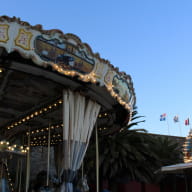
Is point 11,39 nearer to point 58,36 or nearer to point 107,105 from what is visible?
point 58,36

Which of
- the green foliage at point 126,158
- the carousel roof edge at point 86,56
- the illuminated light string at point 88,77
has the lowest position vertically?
the green foliage at point 126,158

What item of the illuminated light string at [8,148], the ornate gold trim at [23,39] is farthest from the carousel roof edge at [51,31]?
the illuminated light string at [8,148]

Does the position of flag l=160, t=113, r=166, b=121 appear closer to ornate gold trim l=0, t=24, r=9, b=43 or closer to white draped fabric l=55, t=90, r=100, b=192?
white draped fabric l=55, t=90, r=100, b=192

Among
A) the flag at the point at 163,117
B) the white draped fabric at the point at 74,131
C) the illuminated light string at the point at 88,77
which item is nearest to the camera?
the illuminated light string at the point at 88,77

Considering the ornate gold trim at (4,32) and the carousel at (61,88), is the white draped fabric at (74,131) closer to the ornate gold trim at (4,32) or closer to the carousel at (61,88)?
the carousel at (61,88)

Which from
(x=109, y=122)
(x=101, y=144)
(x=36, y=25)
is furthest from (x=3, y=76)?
(x=101, y=144)

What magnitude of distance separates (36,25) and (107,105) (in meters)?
4.50

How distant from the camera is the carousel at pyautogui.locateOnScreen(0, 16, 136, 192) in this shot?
6.82 m

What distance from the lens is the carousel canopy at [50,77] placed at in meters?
6.71

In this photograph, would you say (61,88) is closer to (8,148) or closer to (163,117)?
(8,148)

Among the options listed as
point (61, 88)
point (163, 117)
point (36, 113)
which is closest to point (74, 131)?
point (61, 88)

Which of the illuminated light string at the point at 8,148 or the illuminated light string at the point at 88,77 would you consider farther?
the illuminated light string at the point at 8,148

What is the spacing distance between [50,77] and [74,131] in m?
1.88

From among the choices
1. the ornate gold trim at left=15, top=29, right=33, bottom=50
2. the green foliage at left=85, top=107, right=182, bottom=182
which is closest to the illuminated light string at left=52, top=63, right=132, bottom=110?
the ornate gold trim at left=15, top=29, right=33, bottom=50
